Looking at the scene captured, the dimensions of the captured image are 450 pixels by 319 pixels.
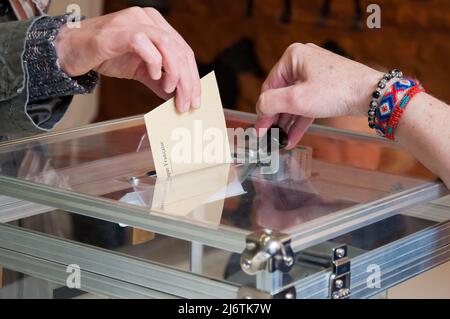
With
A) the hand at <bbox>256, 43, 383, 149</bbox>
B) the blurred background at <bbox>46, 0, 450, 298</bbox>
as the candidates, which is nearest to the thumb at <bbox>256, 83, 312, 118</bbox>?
the hand at <bbox>256, 43, 383, 149</bbox>

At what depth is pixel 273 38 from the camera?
3799 millimetres

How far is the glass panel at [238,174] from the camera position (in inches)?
37.7

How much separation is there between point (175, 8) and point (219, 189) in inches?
124

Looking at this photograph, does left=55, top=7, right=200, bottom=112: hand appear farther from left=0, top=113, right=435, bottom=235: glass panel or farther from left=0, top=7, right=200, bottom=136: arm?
left=0, top=113, right=435, bottom=235: glass panel

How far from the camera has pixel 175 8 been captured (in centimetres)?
409

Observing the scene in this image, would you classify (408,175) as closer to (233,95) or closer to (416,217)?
(416,217)

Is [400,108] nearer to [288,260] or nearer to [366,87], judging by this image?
[366,87]

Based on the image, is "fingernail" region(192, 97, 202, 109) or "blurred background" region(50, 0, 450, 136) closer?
"fingernail" region(192, 97, 202, 109)

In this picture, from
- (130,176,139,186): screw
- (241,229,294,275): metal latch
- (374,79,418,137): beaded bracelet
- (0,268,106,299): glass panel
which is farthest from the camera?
(374,79,418,137): beaded bracelet

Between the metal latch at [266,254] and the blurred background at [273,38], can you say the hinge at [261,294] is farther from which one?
the blurred background at [273,38]

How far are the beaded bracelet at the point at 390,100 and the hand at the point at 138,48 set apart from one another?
269mm

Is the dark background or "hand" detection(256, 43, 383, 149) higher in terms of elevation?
the dark background

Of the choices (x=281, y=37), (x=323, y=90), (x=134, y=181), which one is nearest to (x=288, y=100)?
(x=323, y=90)

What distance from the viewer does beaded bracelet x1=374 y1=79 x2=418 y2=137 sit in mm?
1191
